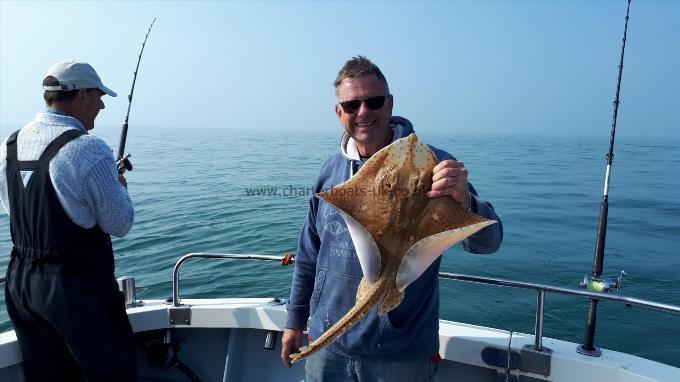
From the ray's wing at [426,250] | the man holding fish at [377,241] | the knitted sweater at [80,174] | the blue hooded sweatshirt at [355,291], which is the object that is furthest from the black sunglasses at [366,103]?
the knitted sweater at [80,174]

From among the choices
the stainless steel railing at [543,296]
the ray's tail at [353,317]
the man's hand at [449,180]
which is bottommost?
the stainless steel railing at [543,296]

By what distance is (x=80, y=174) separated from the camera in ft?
8.22

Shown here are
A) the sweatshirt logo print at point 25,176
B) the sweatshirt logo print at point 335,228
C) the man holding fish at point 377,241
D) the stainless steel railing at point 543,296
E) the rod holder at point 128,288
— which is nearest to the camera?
the man holding fish at point 377,241

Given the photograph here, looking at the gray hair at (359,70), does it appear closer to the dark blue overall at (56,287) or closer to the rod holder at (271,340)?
the dark blue overall at (56,287)

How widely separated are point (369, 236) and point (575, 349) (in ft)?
7.19

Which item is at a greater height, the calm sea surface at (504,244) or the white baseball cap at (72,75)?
the white baseball cap at (72,75)

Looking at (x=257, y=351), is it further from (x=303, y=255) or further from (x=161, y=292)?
(x=161, y=292)

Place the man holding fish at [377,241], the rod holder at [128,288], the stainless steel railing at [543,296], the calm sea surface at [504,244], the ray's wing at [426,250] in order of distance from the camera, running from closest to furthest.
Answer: the ray's wing at [426,250], the man holding fish at [377,241], the stainless steel railing at [543,296], the rod holder at [128,288], the calm sea surface at [504,244]

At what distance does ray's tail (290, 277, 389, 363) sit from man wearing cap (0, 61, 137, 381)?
1485mm

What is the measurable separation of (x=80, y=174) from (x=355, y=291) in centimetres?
165

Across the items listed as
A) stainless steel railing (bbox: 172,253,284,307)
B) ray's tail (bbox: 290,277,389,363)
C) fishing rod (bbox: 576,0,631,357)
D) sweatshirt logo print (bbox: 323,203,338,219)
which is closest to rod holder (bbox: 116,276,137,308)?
stainless steel railing (bbox: 172,253,284,307)

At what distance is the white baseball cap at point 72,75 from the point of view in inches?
110

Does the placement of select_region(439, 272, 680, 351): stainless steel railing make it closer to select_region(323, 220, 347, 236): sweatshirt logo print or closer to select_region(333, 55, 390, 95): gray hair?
select_region(323, 220, 347, 236): sweatshirt logo print

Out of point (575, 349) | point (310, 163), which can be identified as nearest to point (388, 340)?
point (575, 349)
